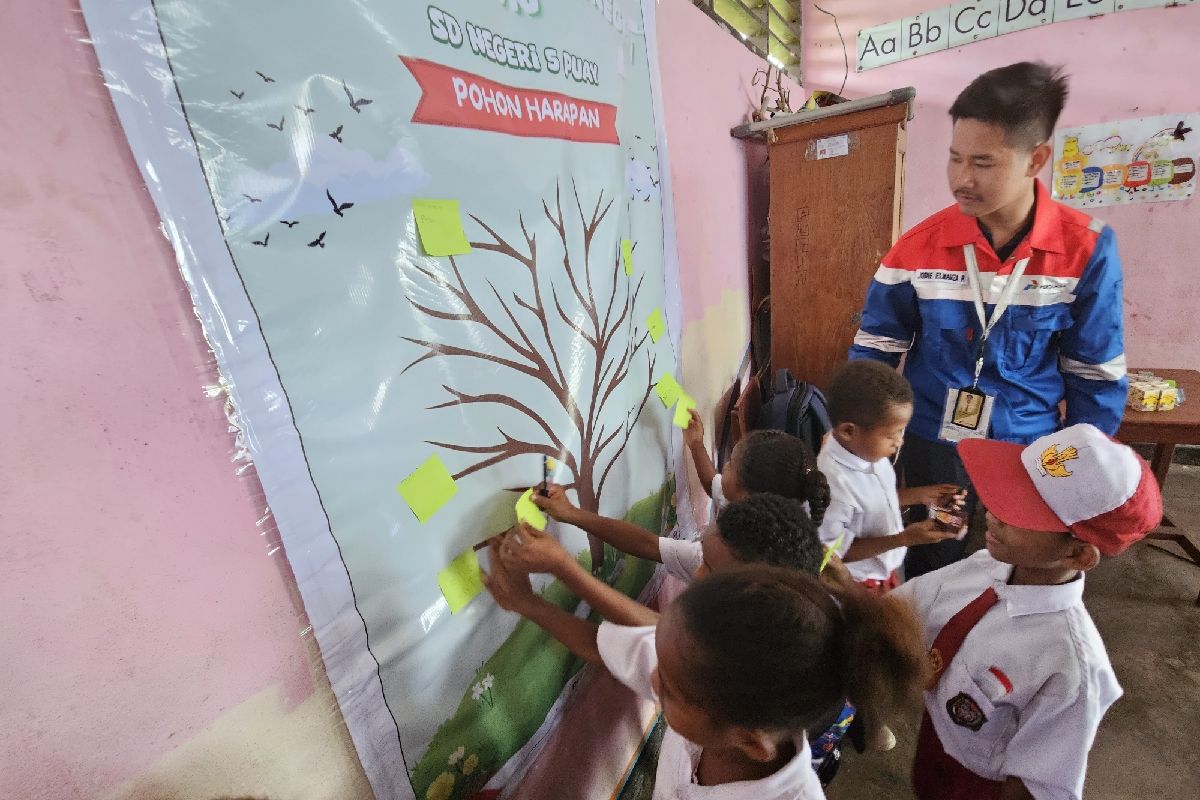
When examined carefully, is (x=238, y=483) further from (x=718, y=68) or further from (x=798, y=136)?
(x=798, y=136)

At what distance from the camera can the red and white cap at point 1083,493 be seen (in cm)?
79

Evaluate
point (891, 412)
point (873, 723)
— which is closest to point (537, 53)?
point (891, 412)

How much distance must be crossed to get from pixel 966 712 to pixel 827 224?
1.76 m

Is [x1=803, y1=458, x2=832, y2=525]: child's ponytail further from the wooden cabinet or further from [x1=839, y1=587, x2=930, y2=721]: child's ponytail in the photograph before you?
the wooden cabinet

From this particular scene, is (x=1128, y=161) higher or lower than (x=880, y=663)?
higher

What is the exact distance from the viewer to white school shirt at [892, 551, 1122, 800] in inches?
31.7

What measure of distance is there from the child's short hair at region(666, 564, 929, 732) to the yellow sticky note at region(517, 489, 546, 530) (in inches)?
14.5

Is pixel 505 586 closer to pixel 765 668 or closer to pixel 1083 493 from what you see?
pixel 765 668

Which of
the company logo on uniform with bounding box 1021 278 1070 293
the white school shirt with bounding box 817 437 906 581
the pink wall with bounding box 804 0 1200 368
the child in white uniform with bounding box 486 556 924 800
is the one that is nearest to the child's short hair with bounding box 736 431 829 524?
the white school shirt with bounding box 817 437 906 581

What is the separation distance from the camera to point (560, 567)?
2.85ft

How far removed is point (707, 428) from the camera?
1870 mm

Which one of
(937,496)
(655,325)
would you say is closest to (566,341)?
(655,325)

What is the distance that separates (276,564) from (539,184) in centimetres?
69

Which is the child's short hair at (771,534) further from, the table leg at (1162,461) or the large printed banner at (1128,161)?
the large printed banner at (1128,161)
